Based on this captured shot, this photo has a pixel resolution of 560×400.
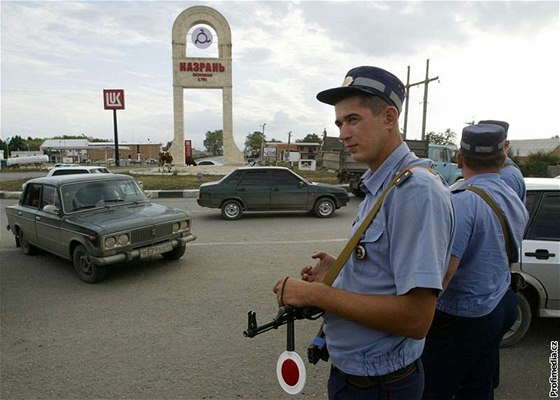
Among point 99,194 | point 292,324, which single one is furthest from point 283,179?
point 292,324

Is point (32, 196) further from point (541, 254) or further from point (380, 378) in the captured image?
point (541, 254)

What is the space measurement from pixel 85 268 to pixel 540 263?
18.2ft

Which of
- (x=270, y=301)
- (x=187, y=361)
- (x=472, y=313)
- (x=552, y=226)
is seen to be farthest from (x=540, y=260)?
(x=187, y=361)

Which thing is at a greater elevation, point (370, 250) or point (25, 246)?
point (370, 250)

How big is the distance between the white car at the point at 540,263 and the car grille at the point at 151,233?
180 inches

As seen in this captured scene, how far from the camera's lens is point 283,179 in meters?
10.8

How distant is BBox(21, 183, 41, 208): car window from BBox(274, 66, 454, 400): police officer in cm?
657

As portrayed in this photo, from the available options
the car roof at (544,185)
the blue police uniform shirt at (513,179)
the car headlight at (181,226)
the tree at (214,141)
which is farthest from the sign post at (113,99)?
the tree at (214,141)

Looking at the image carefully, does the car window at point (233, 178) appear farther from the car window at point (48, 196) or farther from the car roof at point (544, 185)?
the car roof at point (544, 185)

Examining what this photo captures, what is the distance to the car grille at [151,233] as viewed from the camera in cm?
551

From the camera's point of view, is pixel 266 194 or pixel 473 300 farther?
pixel 266 194

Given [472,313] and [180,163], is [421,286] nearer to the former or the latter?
[472,313]

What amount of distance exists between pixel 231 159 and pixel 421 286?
102ft

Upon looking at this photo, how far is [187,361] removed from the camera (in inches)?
132
